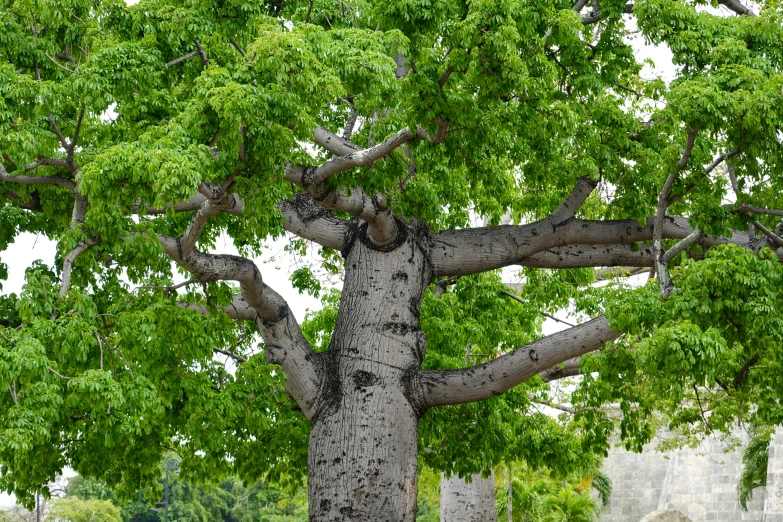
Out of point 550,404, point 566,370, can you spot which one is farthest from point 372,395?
point 550,404

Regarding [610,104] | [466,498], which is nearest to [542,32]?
[610,104]

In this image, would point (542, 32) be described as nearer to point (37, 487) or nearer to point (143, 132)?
point (143, 132)

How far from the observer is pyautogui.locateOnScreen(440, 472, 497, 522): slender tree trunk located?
16047 millimetres

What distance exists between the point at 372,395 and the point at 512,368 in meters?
1.47

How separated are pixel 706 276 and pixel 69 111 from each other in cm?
621

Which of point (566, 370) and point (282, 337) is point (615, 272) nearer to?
point (566, 370)

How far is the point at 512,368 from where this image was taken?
10.5 metres

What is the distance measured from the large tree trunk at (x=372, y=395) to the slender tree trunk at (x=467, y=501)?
19.6ft

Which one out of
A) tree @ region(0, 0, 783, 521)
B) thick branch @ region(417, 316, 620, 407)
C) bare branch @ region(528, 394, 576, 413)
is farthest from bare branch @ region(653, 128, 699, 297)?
bare branch @ region(528, 394, 576, 413)

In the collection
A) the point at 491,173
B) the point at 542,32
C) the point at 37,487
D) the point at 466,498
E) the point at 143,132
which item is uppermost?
the point at 542,32

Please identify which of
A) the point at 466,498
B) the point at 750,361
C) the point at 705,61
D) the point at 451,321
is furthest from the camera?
the point at 466,498

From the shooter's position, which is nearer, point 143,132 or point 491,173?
point 143,132

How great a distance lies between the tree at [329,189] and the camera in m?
8.27

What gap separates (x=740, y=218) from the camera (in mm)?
10117
